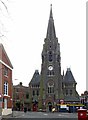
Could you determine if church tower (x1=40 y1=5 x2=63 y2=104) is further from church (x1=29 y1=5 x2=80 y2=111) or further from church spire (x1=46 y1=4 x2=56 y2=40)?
church spire (x1=46 y1=4 x2=56 y2=40)

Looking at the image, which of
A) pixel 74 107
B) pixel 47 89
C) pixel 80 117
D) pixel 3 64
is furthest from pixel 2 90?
pixel 47 89

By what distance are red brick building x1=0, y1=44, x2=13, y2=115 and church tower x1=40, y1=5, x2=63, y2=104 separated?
193ft

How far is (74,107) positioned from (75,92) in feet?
95.3

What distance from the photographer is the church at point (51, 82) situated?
128m

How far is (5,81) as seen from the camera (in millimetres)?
63562

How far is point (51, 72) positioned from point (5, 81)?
66.8 m

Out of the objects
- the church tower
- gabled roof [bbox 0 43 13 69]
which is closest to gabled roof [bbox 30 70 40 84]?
the church tower

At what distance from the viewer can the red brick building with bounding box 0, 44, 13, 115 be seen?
59681mm

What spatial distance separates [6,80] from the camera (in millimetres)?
64438

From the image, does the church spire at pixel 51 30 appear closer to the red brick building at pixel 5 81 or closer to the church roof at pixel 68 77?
the church roof at pixel 68 77

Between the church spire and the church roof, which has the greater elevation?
the church spire

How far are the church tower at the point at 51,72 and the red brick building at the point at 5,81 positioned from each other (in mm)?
58888

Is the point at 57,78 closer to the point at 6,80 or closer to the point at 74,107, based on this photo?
the point at 74,107

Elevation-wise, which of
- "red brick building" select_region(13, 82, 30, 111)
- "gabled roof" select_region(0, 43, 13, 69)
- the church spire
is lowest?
"red brick building" select_region(13, 82, 30, 111)
